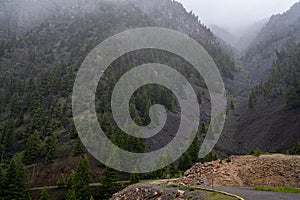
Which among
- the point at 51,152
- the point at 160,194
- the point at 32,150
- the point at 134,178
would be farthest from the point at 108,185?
the point at 160,194

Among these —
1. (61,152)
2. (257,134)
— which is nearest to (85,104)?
(61,152)

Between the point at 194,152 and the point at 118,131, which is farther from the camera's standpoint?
the point at 118,131

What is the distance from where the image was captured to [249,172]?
2812cm

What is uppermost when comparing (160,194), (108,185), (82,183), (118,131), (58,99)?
(58,99)

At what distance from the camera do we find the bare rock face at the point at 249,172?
26.9 meters

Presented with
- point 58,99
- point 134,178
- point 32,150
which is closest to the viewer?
point 134,178

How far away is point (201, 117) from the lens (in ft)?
377

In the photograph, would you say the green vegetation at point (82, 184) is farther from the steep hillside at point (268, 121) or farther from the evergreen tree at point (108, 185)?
the steep hillside at point (268, 121)

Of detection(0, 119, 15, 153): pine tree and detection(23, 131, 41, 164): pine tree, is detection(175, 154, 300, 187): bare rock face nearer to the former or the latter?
detection(23, 131, 41, 164): pine tree

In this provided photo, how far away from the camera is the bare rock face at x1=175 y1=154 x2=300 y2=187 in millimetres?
26938

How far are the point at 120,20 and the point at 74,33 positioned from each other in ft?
108

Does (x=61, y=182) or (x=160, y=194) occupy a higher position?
(x=160, y=194)

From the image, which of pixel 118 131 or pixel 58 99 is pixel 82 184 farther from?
pixel 58 99

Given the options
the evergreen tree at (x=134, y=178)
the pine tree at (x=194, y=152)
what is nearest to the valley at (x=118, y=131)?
the evergreen tree at (x=134, y=178)
